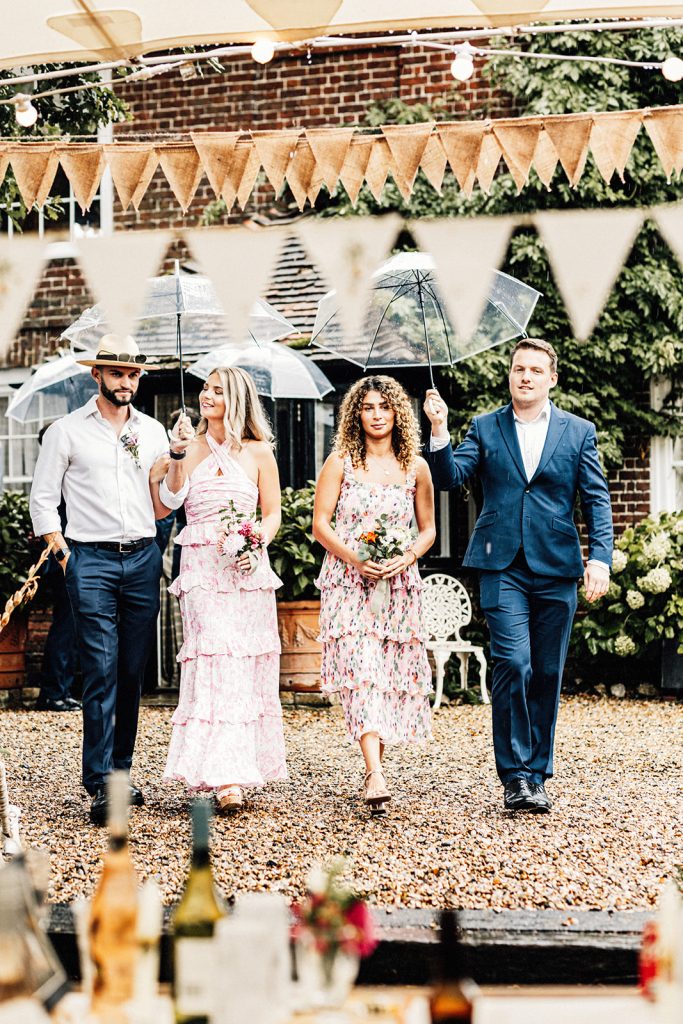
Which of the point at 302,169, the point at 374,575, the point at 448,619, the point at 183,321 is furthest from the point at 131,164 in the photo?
the point at 448,619

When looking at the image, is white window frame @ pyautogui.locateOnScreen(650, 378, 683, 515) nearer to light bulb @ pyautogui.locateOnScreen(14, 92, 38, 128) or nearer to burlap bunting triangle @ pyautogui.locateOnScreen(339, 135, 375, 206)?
burlap bunting triangle @ pyautogui.locateOnScreen(339, 135, 375, 206)

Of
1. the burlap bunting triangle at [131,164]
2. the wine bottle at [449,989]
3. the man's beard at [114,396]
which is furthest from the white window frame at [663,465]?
the wine bottle at [449,989]

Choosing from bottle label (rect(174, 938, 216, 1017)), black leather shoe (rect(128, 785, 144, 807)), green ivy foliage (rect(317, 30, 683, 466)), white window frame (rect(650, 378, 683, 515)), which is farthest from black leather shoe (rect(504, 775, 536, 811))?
white window frame (rect(650, 378, 683, 515))

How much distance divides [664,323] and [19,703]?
6.45 metres

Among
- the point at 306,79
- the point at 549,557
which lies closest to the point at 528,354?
the point at 549,557

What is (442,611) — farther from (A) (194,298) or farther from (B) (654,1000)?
(B) (654,1000)

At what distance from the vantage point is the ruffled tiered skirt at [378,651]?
5918 mm

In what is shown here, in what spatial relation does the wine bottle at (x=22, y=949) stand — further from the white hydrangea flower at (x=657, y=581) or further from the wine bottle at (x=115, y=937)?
the white hydrangea flower at (x=657, y=581)

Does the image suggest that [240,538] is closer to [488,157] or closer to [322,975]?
[488,157]

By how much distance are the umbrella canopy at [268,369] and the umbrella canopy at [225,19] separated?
215 inches

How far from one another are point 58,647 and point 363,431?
4090mm

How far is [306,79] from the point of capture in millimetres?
12547

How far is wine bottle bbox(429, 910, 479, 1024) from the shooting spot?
185cm

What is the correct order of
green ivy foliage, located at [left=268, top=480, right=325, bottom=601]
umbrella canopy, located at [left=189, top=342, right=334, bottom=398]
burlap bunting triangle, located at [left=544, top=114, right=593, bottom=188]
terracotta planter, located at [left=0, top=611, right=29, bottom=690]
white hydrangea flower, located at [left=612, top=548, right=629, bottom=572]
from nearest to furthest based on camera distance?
burlap bunting triangle, located at [left=544, top=114, right=593, bottom=188]
umbrella canopy, located at [left=189, top=342, right=334, bottom=398]
green ivy foliage, located at [left=268, top=480, right=325, bottom=601]
terracotta planter, located at [left=0, top=611, right=29, bottom=690]
white hydrangea flower, located at [left=612, top=548, right=629, bottom=572]
